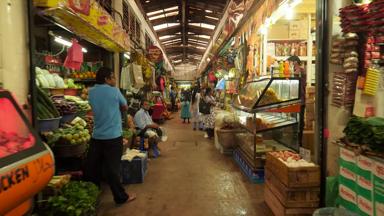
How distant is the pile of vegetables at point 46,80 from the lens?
4.23 metres

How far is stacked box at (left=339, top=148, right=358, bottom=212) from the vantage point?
3.05 meters

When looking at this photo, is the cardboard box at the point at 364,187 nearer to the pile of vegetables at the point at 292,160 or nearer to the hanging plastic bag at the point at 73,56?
the pile of vegetables at the point at 292,160

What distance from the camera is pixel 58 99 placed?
14.4 ft

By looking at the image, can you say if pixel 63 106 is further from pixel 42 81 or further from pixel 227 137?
pixel 227 137

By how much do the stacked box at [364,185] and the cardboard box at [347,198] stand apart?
84 mm

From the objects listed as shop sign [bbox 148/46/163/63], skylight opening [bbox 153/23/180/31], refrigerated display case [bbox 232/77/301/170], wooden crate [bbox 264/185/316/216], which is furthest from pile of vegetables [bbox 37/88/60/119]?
skylight opening [bbox 153/23/180/31]

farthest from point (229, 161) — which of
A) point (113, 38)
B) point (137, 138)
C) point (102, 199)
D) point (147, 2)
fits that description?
point (147, 2)

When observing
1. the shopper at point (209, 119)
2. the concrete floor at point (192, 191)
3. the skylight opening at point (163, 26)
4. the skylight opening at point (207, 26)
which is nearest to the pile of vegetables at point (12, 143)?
the concrete floor at point (192, 191)

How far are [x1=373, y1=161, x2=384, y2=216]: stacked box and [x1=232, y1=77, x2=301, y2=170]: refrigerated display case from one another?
2695 mm

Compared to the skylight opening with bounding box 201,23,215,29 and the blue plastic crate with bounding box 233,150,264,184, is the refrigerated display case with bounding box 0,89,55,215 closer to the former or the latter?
the blue plastic crate with bounding box 233,150,264,184

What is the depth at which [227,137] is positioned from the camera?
295 inches

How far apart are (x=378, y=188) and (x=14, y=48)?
3647 millimetres

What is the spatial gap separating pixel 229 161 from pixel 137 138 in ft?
7.30

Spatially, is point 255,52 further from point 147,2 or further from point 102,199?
point 147,2
